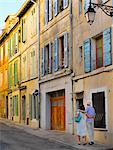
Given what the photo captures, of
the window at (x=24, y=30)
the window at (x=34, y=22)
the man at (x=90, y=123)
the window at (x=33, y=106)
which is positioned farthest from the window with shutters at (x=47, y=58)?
the man at (x=90, y=123)

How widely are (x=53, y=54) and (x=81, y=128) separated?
10043 millimetres

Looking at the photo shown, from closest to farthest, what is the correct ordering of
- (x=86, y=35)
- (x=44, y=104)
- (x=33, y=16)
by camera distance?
1. (x=86, y=35)
2. (x=44, y=104)
3. (x=33, y=16)

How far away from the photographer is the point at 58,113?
26.5m

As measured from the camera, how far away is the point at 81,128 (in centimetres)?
1777

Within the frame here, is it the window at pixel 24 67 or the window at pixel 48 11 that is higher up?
the window at pixel 48 11

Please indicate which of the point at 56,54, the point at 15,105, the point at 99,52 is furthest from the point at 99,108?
the point at 15,105

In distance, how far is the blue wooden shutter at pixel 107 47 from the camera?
18.0m

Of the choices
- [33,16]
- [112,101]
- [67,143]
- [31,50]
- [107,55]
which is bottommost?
[67,143]

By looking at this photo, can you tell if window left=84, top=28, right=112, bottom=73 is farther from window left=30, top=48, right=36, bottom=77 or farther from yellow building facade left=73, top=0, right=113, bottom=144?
window left=30, top=48, right=36, bottom=77

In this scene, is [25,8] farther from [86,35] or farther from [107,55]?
[107,55]

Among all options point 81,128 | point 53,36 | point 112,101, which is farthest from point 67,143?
point 53,36

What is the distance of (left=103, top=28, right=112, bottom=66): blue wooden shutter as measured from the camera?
1797 cm

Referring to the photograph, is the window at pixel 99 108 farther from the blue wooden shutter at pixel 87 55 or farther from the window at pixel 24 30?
the window at pixel 24 30

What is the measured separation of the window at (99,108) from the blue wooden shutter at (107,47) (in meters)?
1.42
